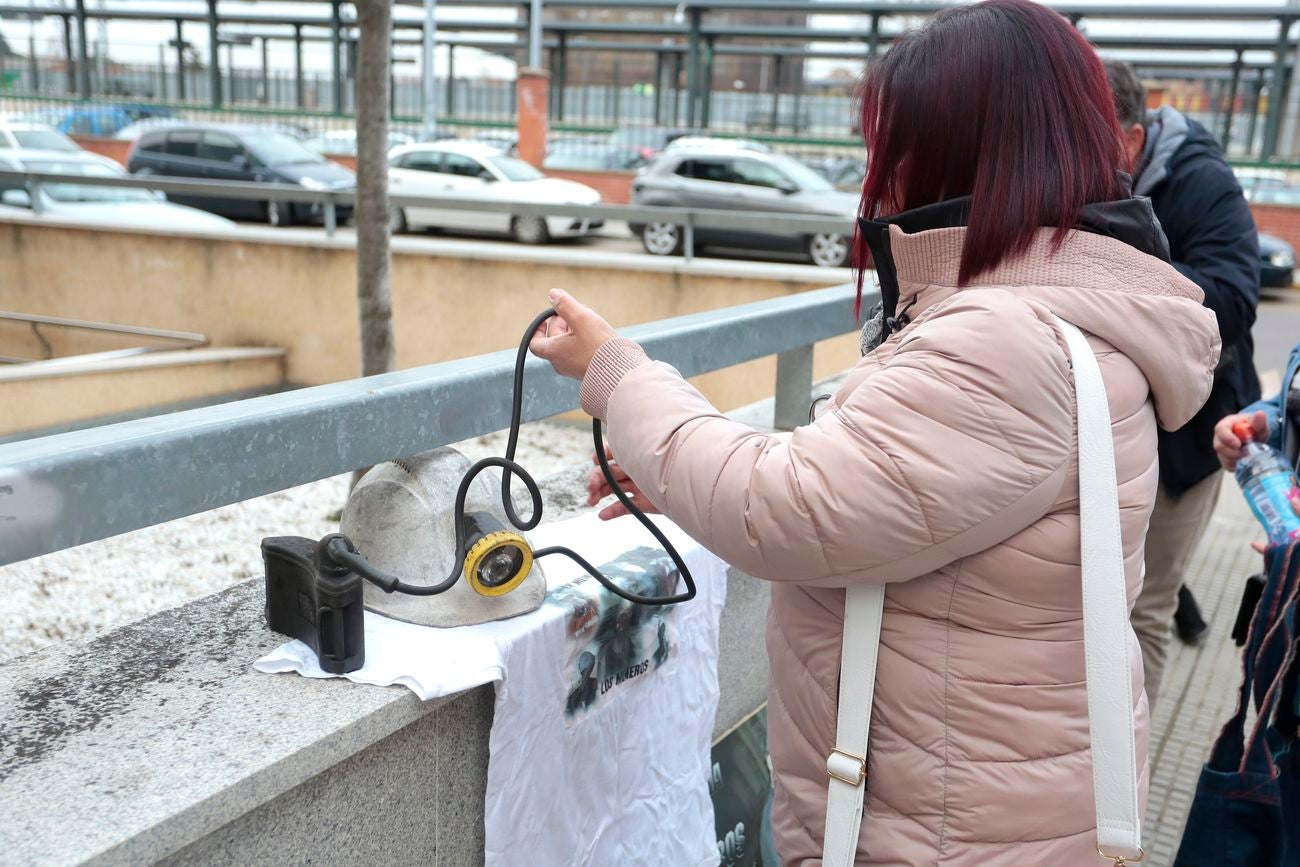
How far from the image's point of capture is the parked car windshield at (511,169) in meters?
18.4

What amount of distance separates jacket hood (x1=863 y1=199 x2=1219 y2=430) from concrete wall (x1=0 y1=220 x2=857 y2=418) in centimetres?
713

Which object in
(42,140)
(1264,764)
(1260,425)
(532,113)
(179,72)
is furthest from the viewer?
(179,72)

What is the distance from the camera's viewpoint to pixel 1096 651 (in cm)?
138

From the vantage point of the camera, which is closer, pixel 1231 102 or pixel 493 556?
pixel 493 556

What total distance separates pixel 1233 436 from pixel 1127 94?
1.07 metres

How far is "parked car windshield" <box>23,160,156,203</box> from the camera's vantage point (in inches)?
562

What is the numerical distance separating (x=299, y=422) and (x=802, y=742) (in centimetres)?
84

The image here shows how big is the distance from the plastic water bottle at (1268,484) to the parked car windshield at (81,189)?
42.7ft

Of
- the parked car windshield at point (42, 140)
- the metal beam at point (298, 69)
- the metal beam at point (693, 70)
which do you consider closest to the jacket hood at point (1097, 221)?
the parked car windshield at point (42, 140)

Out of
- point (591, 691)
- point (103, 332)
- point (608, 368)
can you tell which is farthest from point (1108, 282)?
point (103, 332)

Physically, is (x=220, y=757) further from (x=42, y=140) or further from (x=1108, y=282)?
(x=42, y=140)

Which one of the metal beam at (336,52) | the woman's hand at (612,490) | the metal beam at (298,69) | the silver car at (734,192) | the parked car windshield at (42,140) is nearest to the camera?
the woman's hand at (612,490)

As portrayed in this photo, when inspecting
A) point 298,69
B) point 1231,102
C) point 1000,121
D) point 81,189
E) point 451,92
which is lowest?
point 81,189

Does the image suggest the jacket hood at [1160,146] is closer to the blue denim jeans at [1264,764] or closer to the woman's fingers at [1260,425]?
the woman's fingers at [1260,425]
